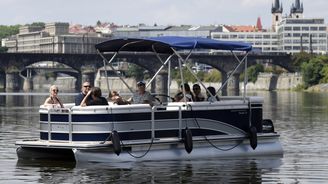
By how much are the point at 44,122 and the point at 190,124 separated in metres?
3.50

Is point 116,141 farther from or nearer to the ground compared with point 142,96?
nearer to the ground

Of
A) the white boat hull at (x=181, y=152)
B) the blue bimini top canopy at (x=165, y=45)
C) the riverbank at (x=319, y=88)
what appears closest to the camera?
the white boat hull at (x=181, y=152)

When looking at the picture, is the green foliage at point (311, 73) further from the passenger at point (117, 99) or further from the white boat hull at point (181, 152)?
the passenger at point (117, 99)

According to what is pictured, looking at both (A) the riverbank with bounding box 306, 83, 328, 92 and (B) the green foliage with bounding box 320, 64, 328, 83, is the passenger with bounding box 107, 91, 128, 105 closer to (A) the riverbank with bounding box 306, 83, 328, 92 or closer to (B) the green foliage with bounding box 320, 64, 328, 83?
(A) the riverbank with bounding box 306, 83, 328, 92

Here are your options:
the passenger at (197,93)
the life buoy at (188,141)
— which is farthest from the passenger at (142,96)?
the passenger at (197,93)

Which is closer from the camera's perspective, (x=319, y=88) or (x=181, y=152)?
(x=181, y=152)

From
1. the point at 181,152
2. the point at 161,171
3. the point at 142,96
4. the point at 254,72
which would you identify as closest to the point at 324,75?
the point at 254,72

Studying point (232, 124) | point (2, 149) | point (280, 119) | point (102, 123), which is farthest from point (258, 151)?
point (280, 119)

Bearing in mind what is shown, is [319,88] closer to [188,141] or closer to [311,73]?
[311,73]

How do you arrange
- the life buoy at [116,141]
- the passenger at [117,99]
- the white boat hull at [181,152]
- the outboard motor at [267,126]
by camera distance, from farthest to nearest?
the outboard motor at [267,126] < the passenger at [117,99] < the white boat hull at [181,152] < the life buoy at [116,141]

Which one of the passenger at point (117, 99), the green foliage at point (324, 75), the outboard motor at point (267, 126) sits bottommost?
the outboard motor at point (267, 126)

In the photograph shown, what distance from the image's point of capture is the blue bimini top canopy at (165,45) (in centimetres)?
2586

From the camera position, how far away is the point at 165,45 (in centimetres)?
2591

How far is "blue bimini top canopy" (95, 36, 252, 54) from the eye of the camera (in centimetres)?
2586
